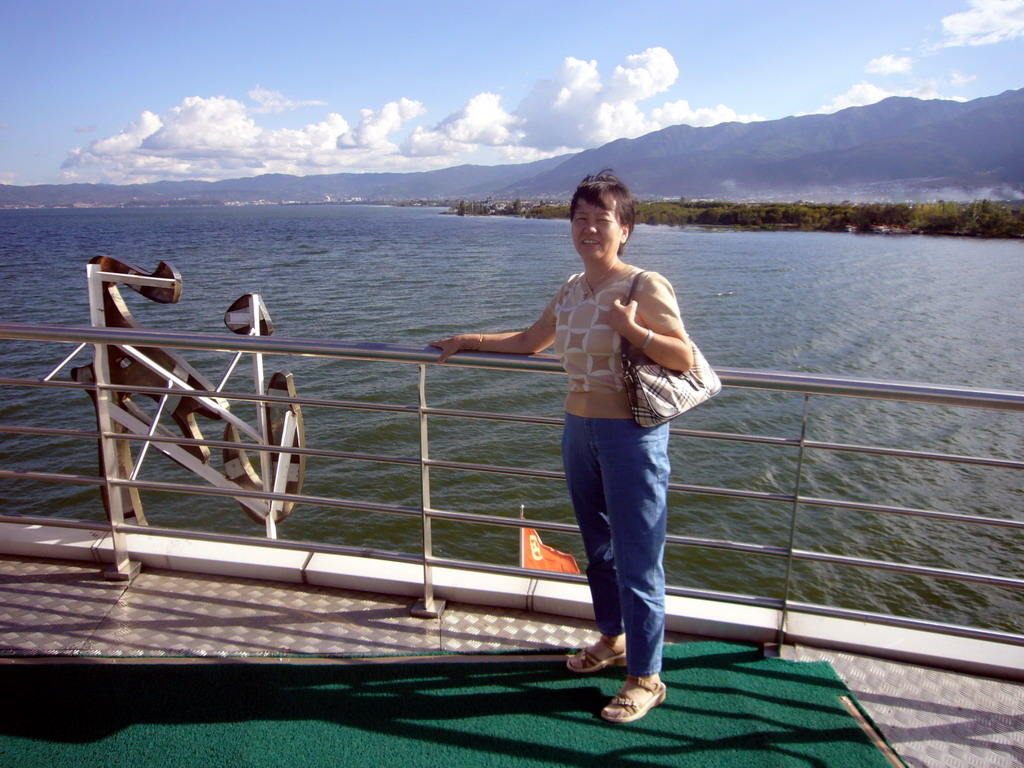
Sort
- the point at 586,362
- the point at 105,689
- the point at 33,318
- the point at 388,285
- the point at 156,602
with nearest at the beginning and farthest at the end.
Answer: the point at 586,362
the point at 105,689
the point at 156,602
the point at 33,318
the point at 388,285

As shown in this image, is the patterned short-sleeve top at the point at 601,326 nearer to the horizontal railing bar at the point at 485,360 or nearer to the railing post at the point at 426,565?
the horizontal railing bar at the point at 485,360

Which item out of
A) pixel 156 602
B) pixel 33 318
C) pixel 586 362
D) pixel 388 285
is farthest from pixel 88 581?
pixel 388 285

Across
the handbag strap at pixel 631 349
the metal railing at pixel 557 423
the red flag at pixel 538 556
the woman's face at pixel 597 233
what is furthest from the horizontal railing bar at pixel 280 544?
the red flag at pixel 538 556

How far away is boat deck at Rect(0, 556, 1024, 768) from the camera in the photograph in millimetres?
2129

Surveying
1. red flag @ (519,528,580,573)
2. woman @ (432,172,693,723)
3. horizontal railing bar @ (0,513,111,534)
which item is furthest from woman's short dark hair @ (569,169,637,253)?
red flag @ (519,528,580,573)

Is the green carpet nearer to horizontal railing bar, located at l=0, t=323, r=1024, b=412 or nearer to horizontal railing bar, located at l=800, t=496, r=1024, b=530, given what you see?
horizontal railing bar, located at l=800, t=496, r=1024, b=530

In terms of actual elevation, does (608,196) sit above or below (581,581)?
above

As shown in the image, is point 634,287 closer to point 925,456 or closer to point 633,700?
point 925,456

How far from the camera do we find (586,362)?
1.95 metres

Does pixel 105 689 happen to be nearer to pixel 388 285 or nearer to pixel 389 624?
pixel 389 624

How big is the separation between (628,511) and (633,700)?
23.6 inches

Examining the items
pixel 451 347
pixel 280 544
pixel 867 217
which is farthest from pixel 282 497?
pixel 867 217

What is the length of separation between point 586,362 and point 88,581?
2.30m

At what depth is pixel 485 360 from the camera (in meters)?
2.32
